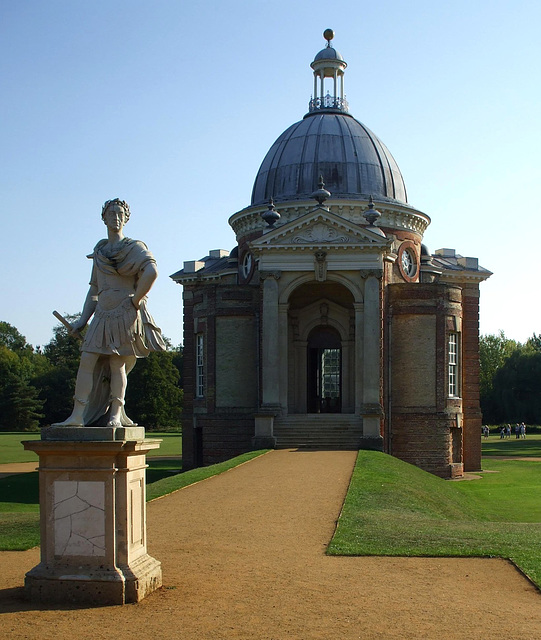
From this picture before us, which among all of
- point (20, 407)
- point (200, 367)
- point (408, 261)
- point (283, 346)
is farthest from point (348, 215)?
point (20, 407)

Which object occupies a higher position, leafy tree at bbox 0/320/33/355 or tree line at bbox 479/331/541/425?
leafy tree at bbox 0/320/33/355

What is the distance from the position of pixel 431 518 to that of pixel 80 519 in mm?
9587

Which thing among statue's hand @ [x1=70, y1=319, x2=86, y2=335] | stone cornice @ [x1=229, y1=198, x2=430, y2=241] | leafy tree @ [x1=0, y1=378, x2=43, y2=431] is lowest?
leafy tree @ [x1=0, y1=378, x2=43, y2=431]

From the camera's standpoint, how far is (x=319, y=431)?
1373 inches

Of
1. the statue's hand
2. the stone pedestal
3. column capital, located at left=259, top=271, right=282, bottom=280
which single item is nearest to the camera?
the statue's hand

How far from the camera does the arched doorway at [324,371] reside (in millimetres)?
42194

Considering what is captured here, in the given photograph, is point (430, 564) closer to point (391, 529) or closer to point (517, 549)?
point (517, 549)

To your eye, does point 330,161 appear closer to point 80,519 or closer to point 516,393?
point 80,519

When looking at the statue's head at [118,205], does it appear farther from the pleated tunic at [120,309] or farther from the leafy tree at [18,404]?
the leafy tree at [18,404]

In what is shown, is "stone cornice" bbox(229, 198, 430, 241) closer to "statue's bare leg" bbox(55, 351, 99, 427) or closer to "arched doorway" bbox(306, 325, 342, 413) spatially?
"arched doorway" bbox(306, 325, 342, 413)

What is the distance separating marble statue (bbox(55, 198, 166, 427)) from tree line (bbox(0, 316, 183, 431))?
71749mm

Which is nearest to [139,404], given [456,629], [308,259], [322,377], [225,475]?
[322,377]

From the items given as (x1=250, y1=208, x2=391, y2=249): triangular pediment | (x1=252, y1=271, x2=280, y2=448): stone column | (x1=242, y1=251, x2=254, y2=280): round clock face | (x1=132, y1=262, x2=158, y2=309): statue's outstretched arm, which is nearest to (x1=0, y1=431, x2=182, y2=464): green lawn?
(x1=242, y1=251, x2=254, y2=280): round clock face

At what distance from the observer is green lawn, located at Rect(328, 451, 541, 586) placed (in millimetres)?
12549
